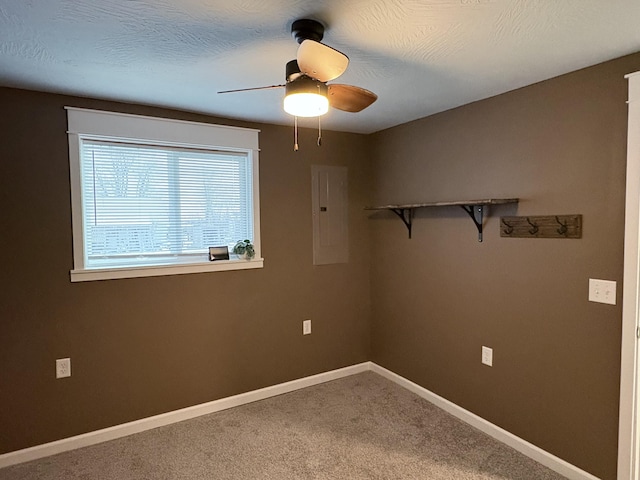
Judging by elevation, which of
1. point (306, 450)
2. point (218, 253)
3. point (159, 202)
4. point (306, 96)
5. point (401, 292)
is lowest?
point (306, 450)

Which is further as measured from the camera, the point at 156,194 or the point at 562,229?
the point at 156,194

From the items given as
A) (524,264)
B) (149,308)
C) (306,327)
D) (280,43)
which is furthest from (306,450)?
(280,43)

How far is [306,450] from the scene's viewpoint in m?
2.47

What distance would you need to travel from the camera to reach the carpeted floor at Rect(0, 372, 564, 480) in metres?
Result: 2.25

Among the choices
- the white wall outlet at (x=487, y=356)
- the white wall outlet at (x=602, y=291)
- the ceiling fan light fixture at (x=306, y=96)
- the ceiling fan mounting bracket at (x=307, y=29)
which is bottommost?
the white wall outlet at (x=487, y=356)

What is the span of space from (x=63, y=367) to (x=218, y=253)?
1257 mm

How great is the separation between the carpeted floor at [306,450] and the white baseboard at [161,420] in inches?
1.9

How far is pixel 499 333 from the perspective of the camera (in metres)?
2.57

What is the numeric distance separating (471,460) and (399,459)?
444 millimetres

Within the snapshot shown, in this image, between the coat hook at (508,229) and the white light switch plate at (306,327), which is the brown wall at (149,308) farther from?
the coat hook at (508,229)

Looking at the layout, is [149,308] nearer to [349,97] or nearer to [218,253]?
[218,253]

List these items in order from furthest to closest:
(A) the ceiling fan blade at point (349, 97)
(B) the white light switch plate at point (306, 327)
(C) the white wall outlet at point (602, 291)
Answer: (B) the white light switch plate at point (306, 327), (C) the white wall outlet at point (602, 291), (A) the ceiling fan blade at point (349, 97)

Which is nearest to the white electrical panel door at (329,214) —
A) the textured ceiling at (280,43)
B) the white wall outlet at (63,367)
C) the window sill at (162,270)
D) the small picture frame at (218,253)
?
the window sill at (162,270)

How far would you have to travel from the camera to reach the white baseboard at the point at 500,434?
7.18 ft
